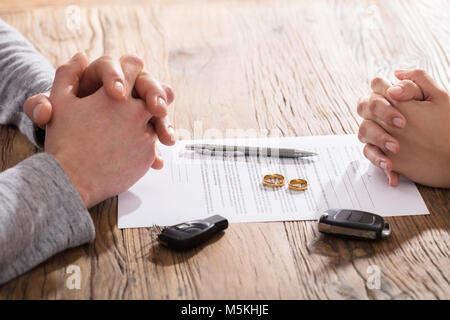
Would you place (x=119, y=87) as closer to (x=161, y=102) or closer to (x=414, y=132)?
(x=161, y=102)

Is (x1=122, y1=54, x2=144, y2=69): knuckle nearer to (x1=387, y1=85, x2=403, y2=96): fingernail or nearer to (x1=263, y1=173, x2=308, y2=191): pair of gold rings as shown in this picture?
(x1=263, y1=173, x2=308, y2=191): pair of gold rings

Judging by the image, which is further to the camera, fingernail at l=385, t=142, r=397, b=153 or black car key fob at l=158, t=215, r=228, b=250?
fingernail at l=385, t=142, r=397, b=153

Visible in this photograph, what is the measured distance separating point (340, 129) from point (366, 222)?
33cm

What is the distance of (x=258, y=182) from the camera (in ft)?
3.10

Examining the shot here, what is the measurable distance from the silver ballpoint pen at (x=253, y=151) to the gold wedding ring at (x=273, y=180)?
69 millimetres

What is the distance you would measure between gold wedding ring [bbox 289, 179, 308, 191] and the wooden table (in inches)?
3.3

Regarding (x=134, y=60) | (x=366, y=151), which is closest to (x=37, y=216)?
(x=134, y=60)


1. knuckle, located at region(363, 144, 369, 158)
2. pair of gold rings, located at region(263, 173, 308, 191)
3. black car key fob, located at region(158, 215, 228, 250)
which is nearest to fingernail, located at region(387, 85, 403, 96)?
knuckle, located at region(363, 144, 369, 158)

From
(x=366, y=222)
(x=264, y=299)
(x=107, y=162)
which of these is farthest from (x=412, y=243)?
(x=107, y=162)

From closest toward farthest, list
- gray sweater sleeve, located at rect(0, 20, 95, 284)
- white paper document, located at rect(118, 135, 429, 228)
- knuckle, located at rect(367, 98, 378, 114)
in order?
gray sweater sleeve, located at rect(0, 20, 95, 284) < white paper document, located at rect(118, 135, 429, 228) < knuckle, located at rect(367, 98, 378, 114)

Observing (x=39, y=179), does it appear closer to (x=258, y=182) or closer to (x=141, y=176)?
(x=141, y=176)

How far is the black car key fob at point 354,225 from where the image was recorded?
0.80 metres

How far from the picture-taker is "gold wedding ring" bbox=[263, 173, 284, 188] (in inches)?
36.6

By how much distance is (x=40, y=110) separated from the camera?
0.90m
